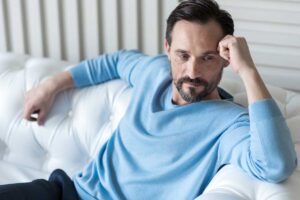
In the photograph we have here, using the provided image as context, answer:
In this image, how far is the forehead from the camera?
1.39 m

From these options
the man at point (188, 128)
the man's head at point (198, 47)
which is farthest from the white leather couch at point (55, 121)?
the man's head at point (198, 47)

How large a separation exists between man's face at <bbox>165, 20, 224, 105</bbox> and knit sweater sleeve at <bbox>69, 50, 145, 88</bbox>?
30 centimetres

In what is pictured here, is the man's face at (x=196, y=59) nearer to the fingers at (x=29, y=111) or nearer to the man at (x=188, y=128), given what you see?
the man at (x=188, y=128)

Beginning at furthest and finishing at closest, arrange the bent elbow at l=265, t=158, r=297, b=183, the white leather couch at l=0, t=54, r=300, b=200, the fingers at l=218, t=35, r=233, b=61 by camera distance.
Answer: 1. the white leather couch at l=0, t=54, r=300, b=200
2. the fingers at l=218, t=35, r=233, b=61
3. the bent elbow at l=265, t=158, r=297, b=183

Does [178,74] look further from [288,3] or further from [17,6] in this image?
[17,6]

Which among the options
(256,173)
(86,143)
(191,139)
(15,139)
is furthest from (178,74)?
(15,139)

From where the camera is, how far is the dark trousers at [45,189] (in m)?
1.52

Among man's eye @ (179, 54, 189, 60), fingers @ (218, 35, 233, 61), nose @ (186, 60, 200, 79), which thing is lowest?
nose @ (186, 60, 200, 79)

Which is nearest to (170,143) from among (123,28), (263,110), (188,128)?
(188,128)

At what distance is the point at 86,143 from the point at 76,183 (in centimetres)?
16

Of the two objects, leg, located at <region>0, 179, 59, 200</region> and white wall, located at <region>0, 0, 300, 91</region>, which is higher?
white wall, located at <region>0, 0, 300, 91</region>

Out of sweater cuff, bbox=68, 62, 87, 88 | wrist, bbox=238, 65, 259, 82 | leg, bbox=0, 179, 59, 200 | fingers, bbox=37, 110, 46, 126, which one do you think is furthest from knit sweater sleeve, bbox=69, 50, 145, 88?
wrist, bbox=238, 65, 259, 82

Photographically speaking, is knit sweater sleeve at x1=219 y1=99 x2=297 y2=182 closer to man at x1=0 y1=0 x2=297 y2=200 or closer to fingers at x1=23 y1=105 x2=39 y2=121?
man at x1=0 y1=0 x2=297 y2=200

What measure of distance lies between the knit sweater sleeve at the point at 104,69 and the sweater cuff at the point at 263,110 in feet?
1.83
